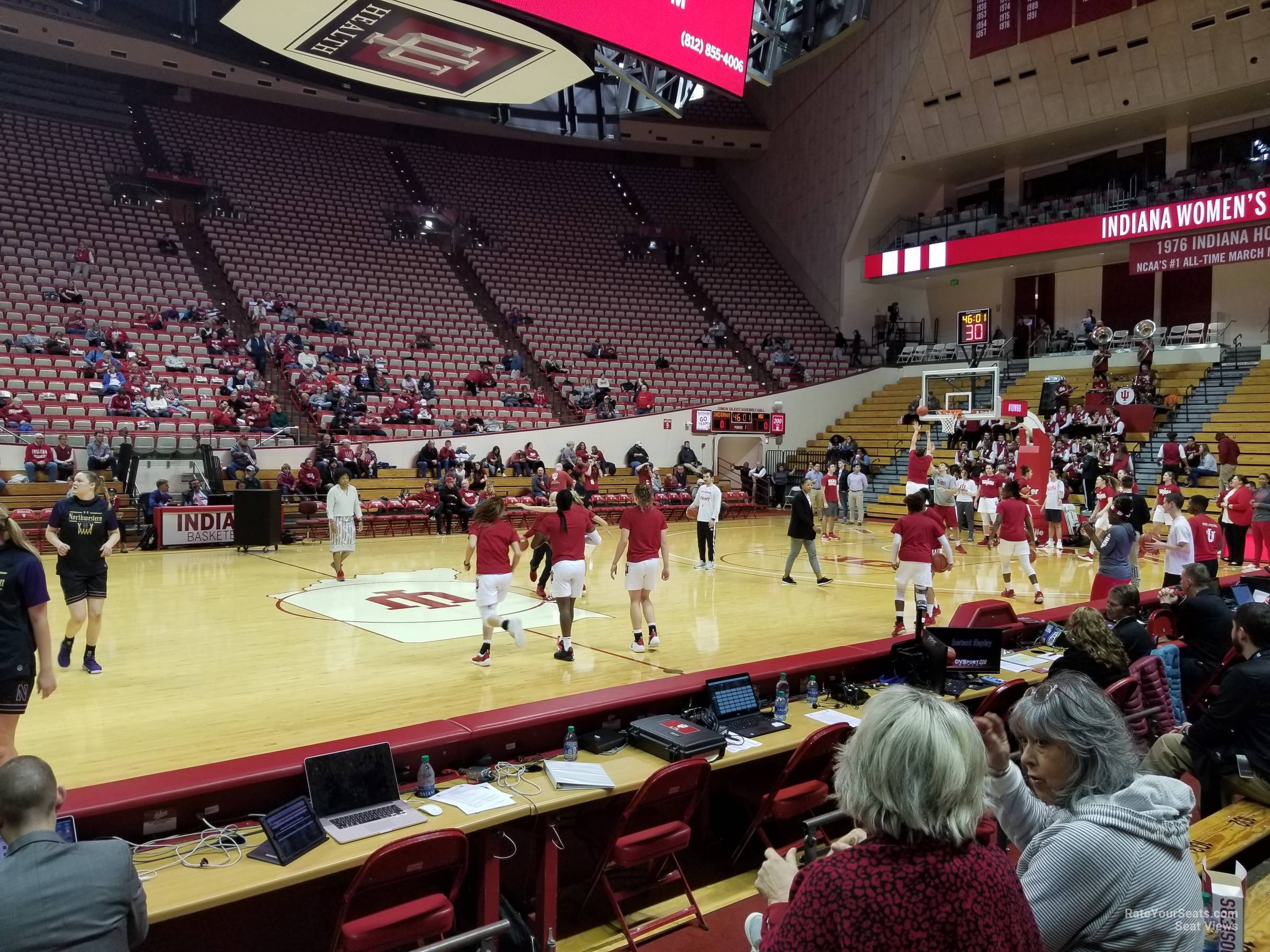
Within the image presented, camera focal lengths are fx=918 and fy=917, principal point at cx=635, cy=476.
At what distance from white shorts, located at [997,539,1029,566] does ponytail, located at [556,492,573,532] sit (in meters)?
6.15

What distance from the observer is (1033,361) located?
2645cm

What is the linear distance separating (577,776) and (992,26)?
24.9m

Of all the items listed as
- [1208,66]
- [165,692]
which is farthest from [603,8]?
[1208,66]

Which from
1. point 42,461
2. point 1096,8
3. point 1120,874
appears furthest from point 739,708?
point 1096,8

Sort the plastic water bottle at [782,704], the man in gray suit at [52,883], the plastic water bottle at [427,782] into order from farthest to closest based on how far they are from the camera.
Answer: the plastic water bottle at [782,704], the plastic water bottle at [427,782], the man in gray suit at [52,883]

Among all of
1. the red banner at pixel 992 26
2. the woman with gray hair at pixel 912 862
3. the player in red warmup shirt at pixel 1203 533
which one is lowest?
the player in red warmup shirt at pixel 1203 533

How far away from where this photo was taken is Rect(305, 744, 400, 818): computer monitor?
143 inches

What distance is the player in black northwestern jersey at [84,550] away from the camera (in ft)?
24.3

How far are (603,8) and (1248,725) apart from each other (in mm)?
12624

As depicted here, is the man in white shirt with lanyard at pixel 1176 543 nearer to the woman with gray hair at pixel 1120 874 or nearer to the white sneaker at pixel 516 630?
the white sneaker at pixel 516 630

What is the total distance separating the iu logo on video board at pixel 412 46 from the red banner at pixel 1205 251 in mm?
11424

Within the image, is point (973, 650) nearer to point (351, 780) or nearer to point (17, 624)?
point (351, 780)

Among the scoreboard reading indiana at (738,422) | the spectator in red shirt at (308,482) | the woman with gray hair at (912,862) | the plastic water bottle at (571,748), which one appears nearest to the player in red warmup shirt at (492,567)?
the plastic water bottle at (571,748)

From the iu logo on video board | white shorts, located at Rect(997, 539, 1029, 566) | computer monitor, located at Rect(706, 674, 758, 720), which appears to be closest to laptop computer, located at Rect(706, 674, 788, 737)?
computer monitor, located at Rect(706, 674, 758, 720)
